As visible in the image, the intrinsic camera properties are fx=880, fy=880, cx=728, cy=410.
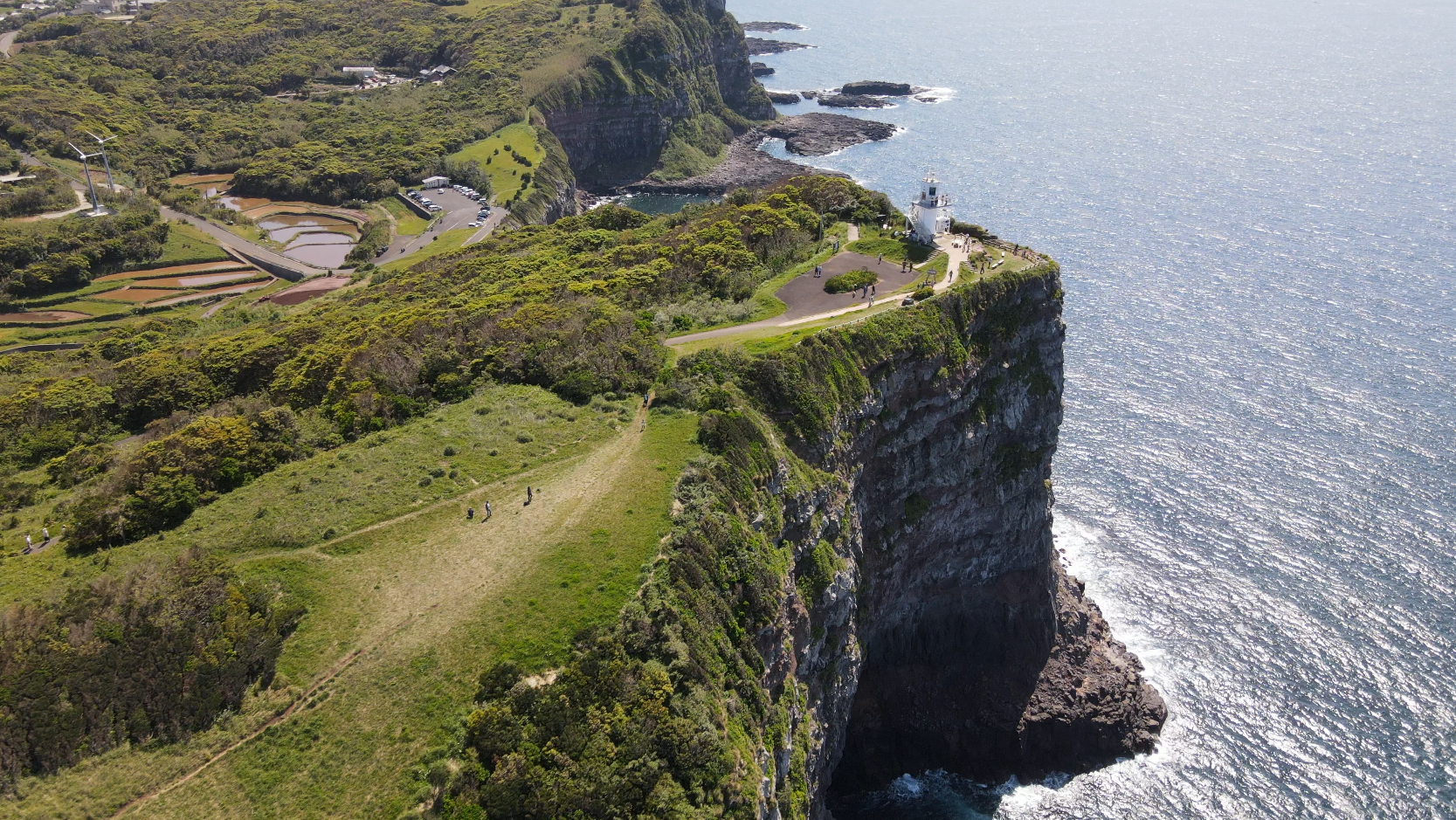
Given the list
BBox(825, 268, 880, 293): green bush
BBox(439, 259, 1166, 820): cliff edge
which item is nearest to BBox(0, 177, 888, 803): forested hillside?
BBox(825, 268, 880, 293): green bush

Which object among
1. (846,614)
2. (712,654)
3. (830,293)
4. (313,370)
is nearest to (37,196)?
(313,370)

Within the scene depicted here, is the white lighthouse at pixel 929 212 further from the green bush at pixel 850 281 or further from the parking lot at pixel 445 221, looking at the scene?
the parking lot at pixel 445 221

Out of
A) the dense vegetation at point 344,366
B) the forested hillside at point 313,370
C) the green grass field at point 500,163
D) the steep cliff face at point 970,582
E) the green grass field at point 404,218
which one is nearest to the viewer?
the forested hillside at point 313,370

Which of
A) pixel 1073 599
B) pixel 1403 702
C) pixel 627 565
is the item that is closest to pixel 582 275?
pixel 627 565

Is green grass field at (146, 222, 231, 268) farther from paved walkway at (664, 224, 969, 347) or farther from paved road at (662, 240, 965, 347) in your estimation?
paved walkway at (664, 224, 969, 347)

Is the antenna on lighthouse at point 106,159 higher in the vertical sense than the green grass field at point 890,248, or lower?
lower

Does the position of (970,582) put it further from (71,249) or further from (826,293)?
(71,249)

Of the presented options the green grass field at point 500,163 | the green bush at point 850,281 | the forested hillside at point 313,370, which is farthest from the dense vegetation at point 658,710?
the green grass field at point 500,163
